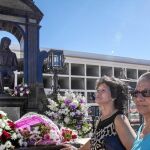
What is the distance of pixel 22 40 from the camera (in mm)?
13641

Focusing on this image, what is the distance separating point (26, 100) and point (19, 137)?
7372 millimetres

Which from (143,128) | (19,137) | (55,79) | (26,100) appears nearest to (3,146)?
(19,137)

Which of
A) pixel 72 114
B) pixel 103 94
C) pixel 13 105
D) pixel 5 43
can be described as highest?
pixel 5 43

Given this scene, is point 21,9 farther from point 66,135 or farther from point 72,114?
point 66,135

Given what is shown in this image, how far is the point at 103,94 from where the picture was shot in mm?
4129

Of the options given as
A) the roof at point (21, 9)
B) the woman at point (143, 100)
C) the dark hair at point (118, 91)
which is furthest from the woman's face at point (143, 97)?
the roof at point (21, 9)

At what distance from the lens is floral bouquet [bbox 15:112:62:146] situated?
15.9ft

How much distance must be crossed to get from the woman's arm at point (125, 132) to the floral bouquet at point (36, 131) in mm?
1378

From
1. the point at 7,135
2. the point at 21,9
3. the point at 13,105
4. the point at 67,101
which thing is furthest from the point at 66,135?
the point at 21,9

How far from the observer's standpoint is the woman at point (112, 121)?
364cm

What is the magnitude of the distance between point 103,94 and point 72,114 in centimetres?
440

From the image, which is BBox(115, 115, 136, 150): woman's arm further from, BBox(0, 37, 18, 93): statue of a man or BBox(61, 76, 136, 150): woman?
BBox(0, 37, 18, 93): statue of a man

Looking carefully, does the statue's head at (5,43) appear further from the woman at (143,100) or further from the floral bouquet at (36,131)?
the woman at (143,100)

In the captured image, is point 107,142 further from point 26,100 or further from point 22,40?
point 22,40
